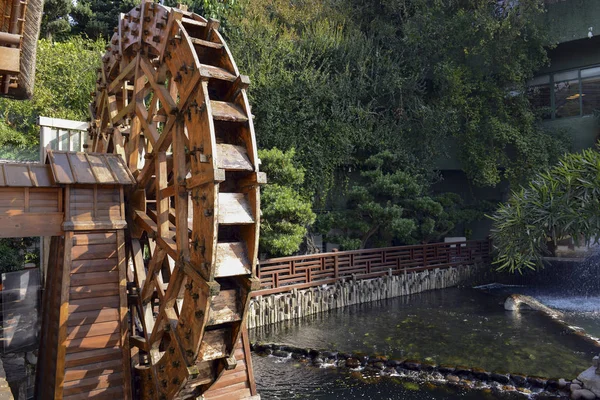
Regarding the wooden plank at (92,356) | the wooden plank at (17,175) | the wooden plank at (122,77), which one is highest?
the wooden plank at (122,77)

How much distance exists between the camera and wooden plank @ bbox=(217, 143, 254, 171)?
190 inches

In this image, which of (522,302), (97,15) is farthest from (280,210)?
(97,15)

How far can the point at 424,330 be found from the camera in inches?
434

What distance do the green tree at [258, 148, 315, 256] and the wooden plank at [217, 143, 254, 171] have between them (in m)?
6.23

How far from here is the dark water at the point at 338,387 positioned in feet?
24.3

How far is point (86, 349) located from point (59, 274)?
95 cm

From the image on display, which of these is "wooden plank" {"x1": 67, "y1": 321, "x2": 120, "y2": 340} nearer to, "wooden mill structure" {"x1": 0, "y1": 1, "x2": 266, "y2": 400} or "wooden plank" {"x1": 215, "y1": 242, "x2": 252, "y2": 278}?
"wooden mill structure" {"x1": 0, "y1": 1, "x2": 266, "y2": 400}

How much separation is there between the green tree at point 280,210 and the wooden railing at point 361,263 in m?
0.63

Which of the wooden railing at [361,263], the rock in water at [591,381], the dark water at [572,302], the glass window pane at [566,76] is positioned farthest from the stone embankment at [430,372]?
the glass window pane at [566,76]

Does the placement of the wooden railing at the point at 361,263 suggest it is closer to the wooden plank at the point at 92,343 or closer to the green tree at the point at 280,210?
the green tree at the point at 280,210

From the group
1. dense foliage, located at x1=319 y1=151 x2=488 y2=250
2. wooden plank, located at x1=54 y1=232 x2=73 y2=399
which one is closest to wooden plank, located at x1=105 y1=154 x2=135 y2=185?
wooden plank, located at x1=54 y1=232 x2=73 y2=399

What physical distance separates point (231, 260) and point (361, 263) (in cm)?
1003

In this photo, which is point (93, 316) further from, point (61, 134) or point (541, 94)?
point (541, 94)

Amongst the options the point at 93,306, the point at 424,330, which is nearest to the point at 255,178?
the point at 93,306
